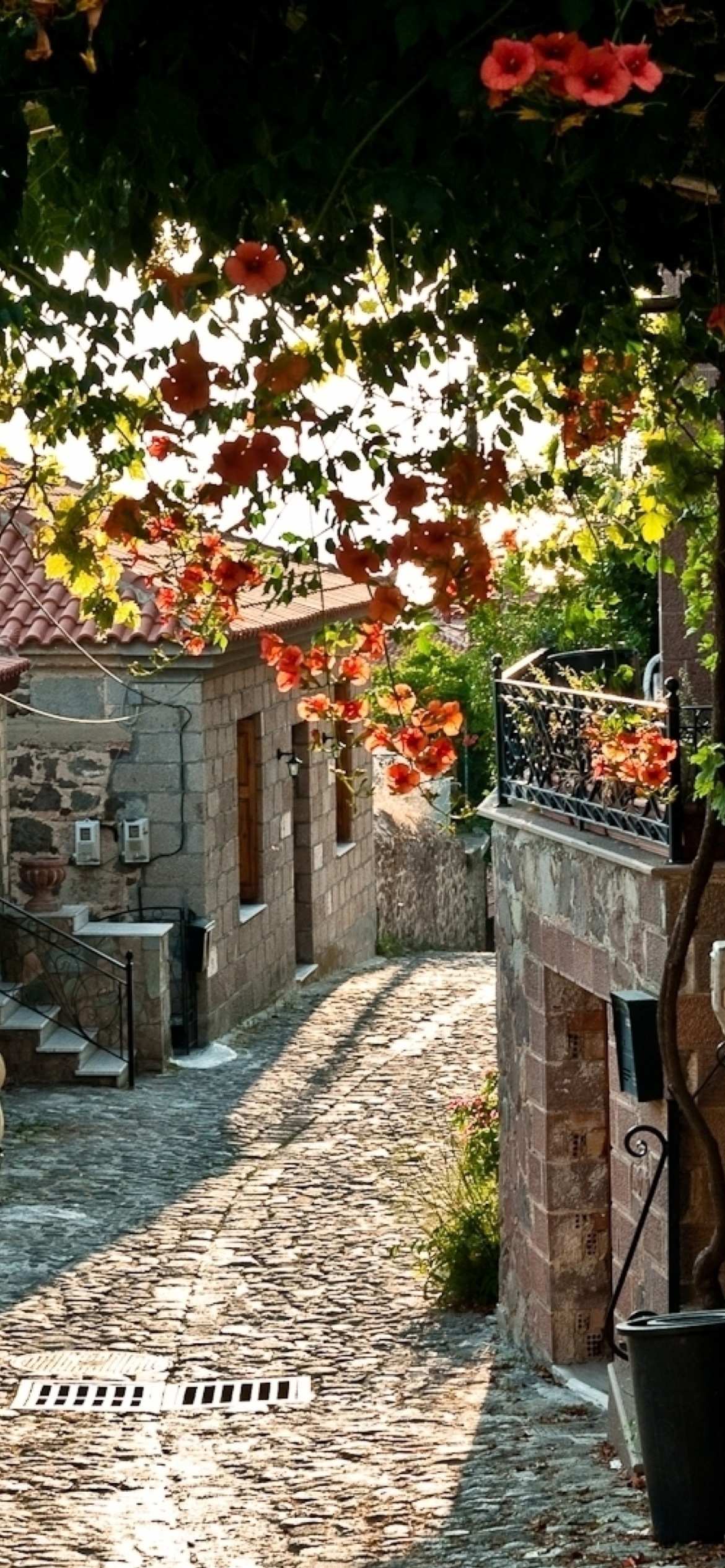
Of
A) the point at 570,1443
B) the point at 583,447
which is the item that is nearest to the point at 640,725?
the point at 583,447

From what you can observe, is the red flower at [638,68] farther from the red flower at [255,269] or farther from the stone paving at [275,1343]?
the stone paving at [275,1343]

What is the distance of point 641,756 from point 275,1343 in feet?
11.3

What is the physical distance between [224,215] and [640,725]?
145 inches

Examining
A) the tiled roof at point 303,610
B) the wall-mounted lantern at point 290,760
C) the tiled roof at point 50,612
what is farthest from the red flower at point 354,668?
the wall-mounted lantern at point 290,760

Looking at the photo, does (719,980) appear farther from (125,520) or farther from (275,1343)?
(275,1343)

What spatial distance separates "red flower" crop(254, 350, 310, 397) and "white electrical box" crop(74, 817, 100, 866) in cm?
1147

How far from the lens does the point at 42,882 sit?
1472 centimetres

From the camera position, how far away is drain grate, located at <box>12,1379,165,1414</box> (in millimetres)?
8117

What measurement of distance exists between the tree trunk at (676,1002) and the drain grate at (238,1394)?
2160 mm

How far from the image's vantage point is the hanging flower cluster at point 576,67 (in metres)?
2.66

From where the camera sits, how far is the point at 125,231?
13.1 feet

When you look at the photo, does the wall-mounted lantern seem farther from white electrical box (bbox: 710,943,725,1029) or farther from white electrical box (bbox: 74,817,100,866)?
white electrical box (bbox: 710,943,725,1029)

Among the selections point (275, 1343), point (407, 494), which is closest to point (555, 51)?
point (407, 494)

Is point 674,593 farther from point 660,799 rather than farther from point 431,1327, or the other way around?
point 431,1327
